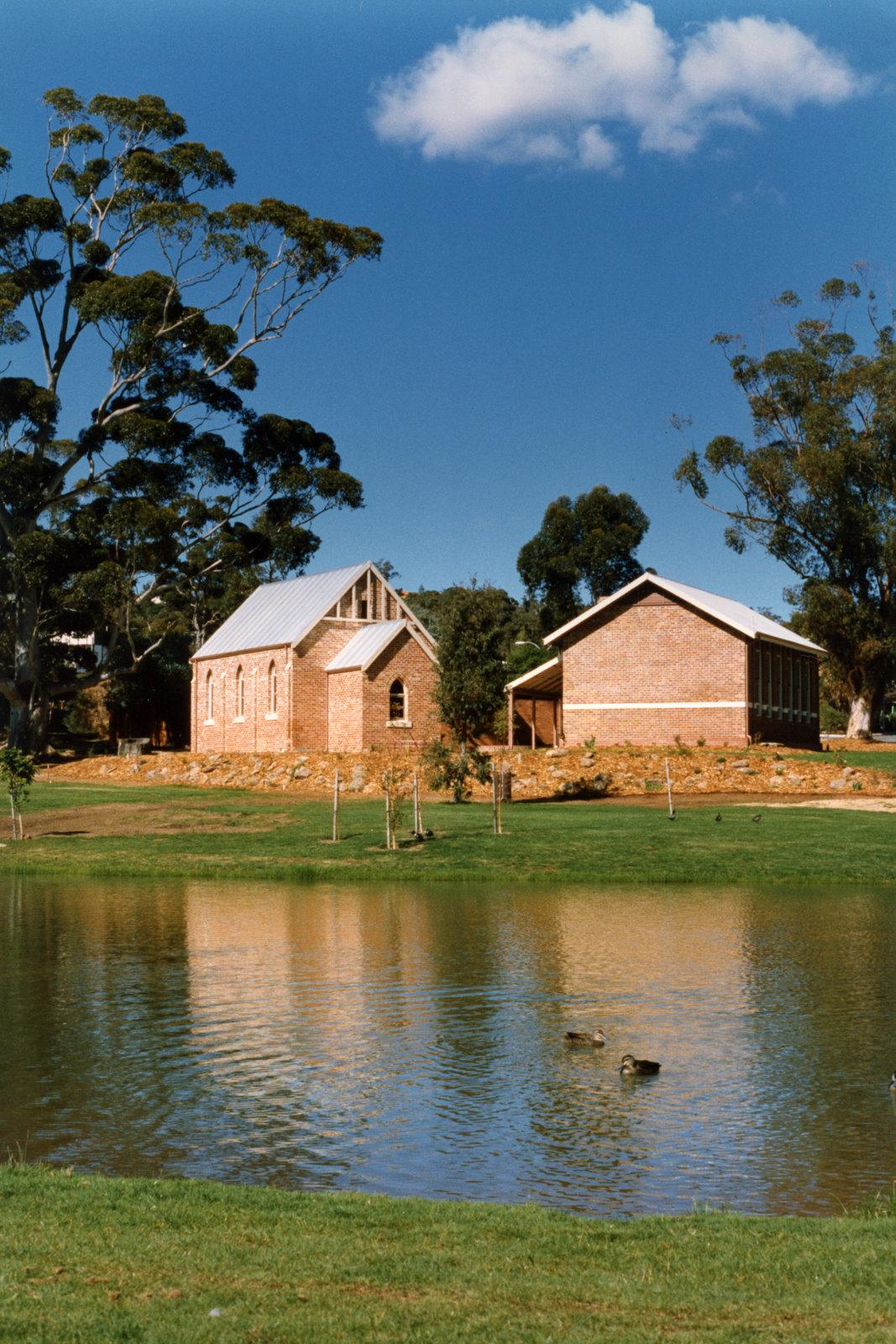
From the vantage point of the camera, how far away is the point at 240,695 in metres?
66.9

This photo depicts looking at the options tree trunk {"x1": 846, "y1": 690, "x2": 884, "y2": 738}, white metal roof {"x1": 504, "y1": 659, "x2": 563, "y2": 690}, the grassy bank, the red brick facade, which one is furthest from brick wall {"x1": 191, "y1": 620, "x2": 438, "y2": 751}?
tree trunk {"x1": 846, "y1": 690, "x2": 884, "y2": 738}

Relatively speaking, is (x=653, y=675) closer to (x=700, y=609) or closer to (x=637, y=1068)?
(x=700, y=609)

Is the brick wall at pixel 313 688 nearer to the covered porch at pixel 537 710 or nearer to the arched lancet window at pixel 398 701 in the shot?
the arched lancet window at pixel 398 701

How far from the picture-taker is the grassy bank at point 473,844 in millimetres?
33312

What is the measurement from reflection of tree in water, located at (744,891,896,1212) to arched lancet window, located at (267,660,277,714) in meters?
39.9

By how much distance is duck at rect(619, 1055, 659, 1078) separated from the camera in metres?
13.5

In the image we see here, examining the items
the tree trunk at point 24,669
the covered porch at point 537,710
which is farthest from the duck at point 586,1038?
the tree trunk at point 24,669

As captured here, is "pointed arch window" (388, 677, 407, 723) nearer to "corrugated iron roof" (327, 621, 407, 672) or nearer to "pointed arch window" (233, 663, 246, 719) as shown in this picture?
"corrugated iron roof" (327, 621, 407, 672)

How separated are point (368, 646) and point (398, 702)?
2.67 m

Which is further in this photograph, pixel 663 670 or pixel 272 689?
pixel 272 689

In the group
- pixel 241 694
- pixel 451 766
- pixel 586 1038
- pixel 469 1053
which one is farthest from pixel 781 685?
pixel 469 1053

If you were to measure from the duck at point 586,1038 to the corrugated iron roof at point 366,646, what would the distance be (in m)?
44.3

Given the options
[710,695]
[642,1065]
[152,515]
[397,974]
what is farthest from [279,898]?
[152,515]

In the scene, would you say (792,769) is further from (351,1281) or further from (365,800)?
(351,1281)
